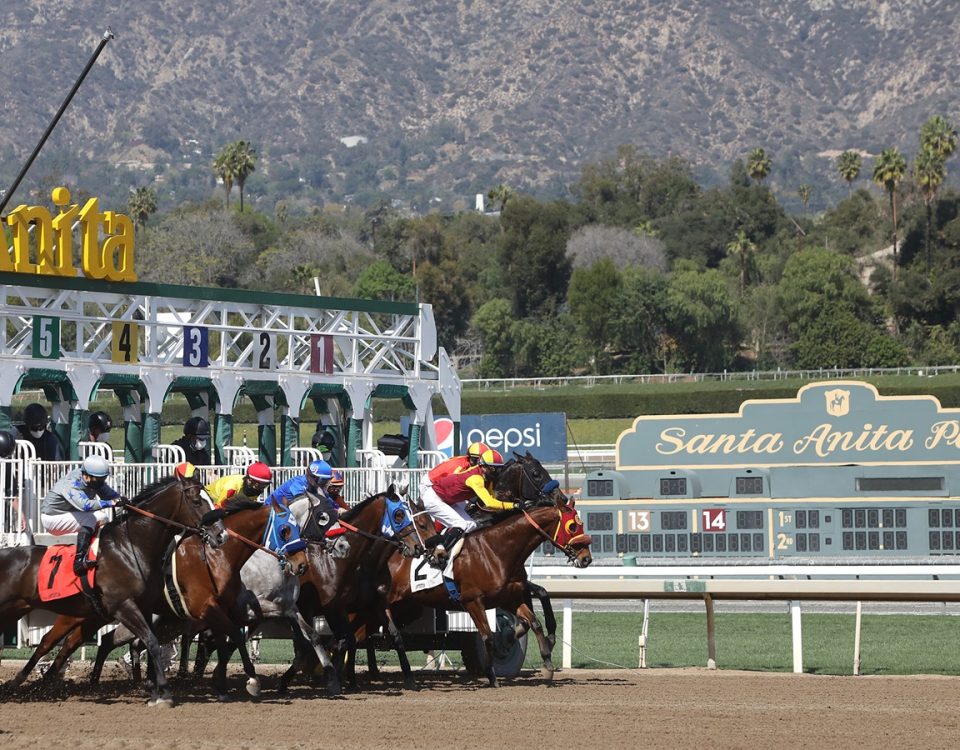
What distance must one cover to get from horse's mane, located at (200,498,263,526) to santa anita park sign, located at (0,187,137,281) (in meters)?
5.88

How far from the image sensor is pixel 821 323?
219 feet

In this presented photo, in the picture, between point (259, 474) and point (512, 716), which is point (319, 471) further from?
point (512, 716)

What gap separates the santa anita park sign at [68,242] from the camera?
1625 cm

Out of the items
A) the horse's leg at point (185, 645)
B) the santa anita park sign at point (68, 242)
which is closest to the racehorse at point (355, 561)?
the horse's leg at point (185, 645)

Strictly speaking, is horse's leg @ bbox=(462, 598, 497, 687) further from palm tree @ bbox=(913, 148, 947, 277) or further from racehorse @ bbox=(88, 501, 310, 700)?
palm tree @ bbox=(913, 148, 947, 277)

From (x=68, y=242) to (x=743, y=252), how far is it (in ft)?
231

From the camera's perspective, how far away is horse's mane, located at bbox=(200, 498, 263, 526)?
35.0 ft

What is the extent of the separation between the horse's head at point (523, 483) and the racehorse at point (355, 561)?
1.10 m

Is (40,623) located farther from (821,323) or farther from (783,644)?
(821,323)

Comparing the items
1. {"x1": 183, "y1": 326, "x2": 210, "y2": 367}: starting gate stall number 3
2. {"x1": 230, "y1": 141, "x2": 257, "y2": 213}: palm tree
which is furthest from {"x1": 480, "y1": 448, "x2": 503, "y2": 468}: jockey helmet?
{"x1": 230, "y1": 141, "x2": 257, "y2": 213}: palm tree

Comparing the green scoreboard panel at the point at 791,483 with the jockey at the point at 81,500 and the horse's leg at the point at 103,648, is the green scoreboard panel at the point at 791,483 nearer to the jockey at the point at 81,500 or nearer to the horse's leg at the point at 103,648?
the horse's leg at the point at 103,648

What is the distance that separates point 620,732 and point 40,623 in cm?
482

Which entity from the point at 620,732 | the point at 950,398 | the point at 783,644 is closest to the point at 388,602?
the point at 620,732

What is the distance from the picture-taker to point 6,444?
13.5m
